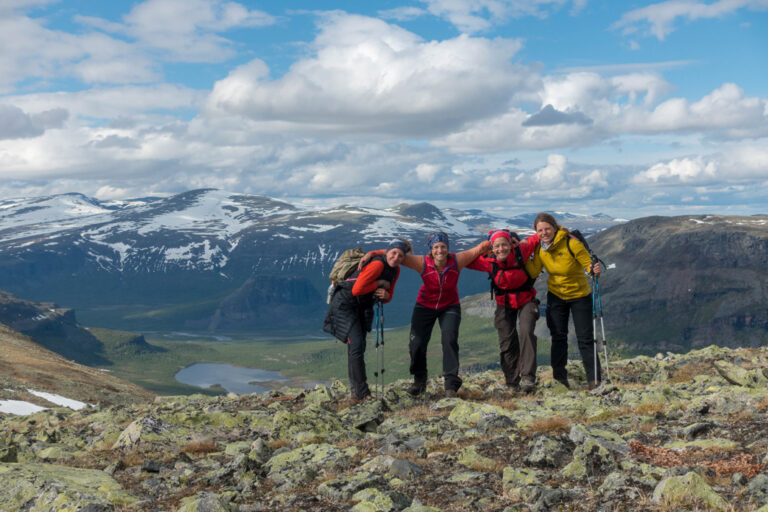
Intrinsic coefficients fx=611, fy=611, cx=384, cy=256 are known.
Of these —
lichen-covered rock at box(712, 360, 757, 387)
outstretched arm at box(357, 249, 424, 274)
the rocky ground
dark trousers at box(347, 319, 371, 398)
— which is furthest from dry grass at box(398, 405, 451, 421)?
lichen-covered rock at box(712, 360, 757, 387)

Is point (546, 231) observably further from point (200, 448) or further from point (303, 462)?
point (200, 448)

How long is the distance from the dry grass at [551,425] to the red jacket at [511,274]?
4.99m

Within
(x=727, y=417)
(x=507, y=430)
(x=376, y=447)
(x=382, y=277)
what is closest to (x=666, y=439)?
(x=727, y=417)

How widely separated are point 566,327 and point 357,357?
617cm

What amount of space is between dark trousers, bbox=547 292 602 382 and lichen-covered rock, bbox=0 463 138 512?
39.3 feet

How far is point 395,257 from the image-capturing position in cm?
1681

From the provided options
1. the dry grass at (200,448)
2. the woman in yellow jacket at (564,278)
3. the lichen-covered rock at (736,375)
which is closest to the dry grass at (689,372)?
the lichen-covered rock at (736,375)

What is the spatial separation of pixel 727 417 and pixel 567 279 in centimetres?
580

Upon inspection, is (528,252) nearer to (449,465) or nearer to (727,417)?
(727,417)

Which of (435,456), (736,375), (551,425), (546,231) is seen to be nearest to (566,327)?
(546,231)

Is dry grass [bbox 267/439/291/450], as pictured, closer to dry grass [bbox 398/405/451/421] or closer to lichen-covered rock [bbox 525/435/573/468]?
dry grass [bbox 398/405/451/421]

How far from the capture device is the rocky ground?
8.88 metres

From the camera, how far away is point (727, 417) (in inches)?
481

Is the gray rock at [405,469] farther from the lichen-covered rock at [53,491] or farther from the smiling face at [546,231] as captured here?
the smiling face at [546,231]
